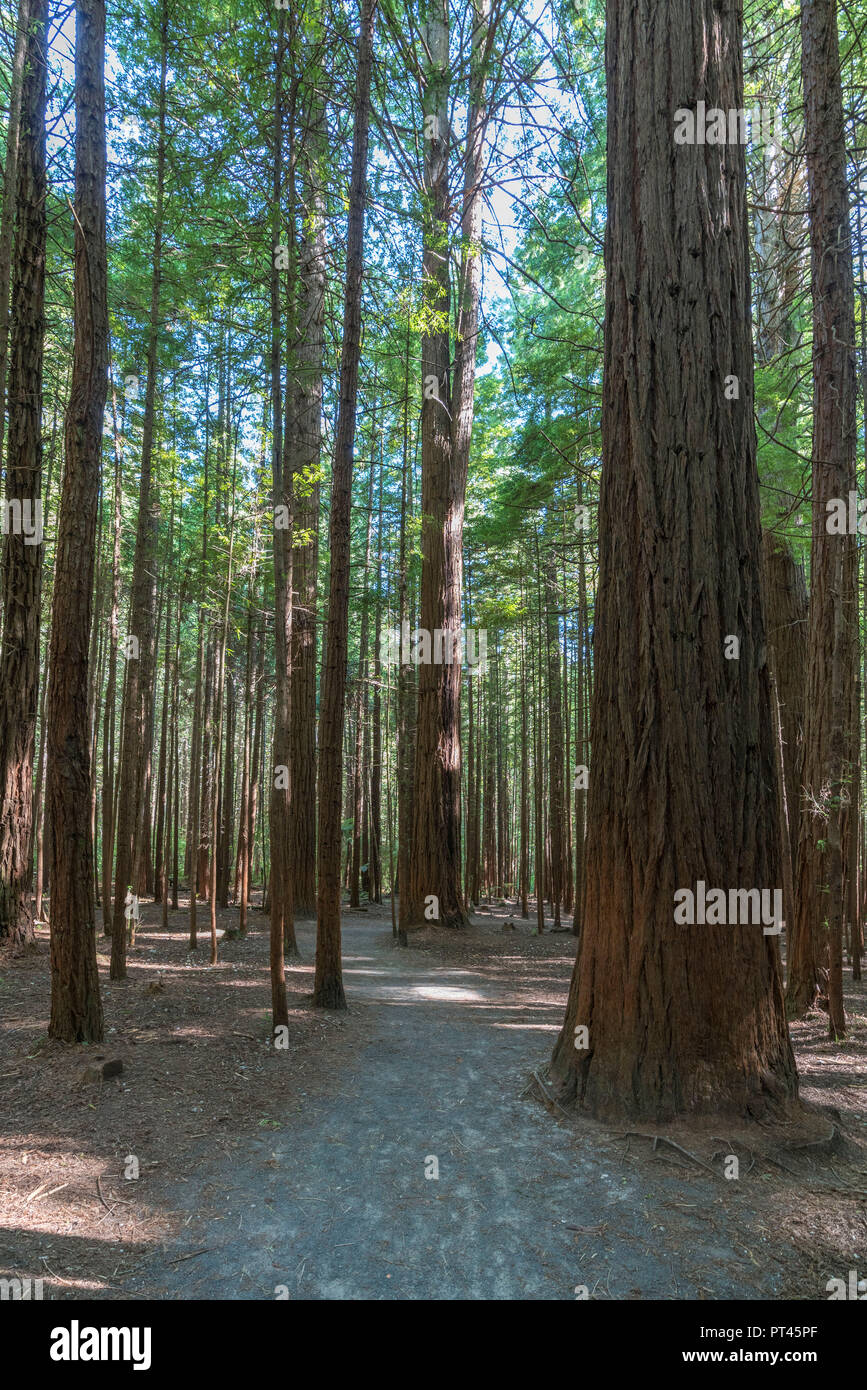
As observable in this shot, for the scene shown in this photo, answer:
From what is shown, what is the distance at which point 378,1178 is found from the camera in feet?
12.1

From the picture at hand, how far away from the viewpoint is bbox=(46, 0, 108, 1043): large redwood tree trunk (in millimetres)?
5230

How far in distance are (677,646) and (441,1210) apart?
10.9 ft

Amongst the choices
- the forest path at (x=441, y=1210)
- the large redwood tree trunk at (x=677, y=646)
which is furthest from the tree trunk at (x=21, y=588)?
the large redwood tree trunk at (x=677, y=646)

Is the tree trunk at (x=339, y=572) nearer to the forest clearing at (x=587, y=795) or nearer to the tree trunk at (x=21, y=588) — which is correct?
the forest clearing at (x=587, y=795)

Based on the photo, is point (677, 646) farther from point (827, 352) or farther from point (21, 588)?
point (21, 588)

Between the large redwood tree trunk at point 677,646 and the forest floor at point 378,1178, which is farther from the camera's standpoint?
the large redwood tree trunk at point 677,646

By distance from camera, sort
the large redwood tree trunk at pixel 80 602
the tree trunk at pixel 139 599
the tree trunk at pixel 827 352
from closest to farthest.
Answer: the large redwood tree trunk at pixel 80 602
the tree trunk at pixel 827 352
the tree trunk at pixel 139 599

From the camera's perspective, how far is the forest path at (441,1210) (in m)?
2.80

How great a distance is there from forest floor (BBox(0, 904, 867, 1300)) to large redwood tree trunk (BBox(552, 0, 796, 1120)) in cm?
52

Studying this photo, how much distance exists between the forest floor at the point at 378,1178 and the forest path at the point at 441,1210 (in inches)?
0.5

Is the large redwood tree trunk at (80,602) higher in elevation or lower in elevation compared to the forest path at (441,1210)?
higher

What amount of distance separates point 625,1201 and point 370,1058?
2.81m

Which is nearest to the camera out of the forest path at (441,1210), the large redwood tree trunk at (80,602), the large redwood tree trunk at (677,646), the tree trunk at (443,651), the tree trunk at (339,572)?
the forest path at (441,1210)
